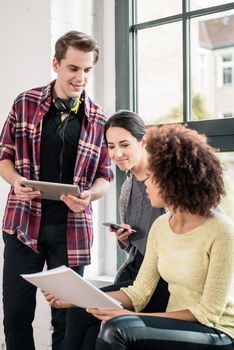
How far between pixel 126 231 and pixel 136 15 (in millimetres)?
1322

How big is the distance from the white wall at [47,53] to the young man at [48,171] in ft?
1.77

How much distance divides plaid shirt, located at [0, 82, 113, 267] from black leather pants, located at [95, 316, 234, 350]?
0.85 m

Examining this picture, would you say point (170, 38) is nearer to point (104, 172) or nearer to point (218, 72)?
point (218, 72)

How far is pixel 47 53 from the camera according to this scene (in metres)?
3.10

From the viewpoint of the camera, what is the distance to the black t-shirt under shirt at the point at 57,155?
2566 millimetres

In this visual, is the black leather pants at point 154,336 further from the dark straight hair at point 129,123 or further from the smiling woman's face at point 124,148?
the dark straight hair at point 129,123

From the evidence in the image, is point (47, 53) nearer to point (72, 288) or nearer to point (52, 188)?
point (52, 188)

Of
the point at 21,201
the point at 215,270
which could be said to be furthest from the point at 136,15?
the point at 215,270

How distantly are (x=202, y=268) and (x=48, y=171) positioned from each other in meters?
0.96

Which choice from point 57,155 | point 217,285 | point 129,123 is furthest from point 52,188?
point 217,285

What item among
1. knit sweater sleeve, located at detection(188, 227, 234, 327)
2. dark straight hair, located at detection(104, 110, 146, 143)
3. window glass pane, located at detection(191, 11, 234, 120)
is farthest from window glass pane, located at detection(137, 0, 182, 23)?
knit sweater sleeve, located at detection(188, 227, 234, 327)

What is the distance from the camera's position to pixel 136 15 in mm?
3178

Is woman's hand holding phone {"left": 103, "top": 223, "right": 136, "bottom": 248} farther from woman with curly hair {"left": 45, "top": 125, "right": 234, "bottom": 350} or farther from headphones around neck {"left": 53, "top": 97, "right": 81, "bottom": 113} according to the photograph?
headphones around neck {"left": 53, "top": 97, "right": 81, "bottom": 113}

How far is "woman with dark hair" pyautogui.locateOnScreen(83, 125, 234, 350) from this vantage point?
1.73 m
